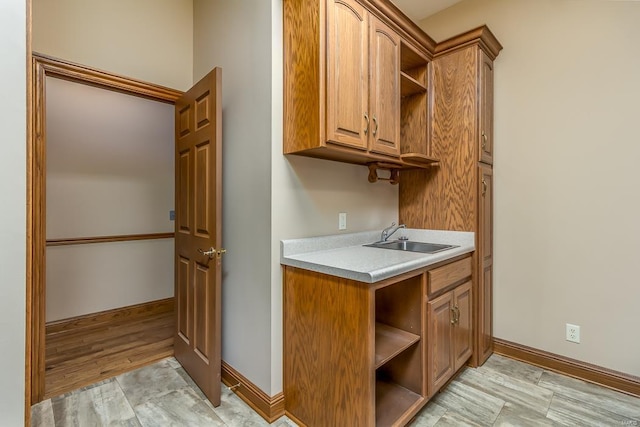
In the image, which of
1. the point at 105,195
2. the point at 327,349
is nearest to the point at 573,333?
the point at 327,349

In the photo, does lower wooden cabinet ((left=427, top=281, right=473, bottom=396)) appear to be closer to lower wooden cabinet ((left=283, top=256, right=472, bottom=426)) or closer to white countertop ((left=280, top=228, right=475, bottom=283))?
lower wooden cabinet ((left=283, top=256, right=472, bottom=426))

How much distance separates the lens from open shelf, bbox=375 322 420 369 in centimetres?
148

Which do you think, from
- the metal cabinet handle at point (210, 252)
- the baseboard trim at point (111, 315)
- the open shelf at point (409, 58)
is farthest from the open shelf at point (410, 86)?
the baseboard trim at point (111, 315)

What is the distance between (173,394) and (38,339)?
0.87 metres

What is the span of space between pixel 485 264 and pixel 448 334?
0.73 metres

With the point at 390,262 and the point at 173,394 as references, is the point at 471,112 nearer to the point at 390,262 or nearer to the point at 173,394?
the point at 390,262

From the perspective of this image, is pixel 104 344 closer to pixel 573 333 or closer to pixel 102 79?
pixel 102 79

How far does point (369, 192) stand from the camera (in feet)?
7.50

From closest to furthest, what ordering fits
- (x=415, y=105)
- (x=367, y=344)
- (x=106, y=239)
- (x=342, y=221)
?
(x=367, y=344) < (x=342, y=221) < (x=415, y=105) < (x=106, y=239)

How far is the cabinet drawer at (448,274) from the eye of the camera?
5.57 ft

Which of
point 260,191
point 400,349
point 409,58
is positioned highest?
point 409,58

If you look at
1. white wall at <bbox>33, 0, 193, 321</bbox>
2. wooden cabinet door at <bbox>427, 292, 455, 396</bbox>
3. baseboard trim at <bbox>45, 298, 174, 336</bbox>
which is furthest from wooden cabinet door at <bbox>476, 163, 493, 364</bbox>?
baseboard trim at <bbox>45, 298, 174, 336</bbox>

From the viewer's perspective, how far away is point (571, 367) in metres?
2.07

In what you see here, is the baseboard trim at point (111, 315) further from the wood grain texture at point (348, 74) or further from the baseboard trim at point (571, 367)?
the baseboard trim at point (571, 367)
